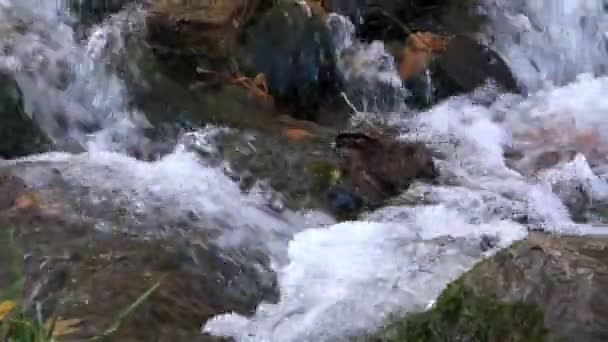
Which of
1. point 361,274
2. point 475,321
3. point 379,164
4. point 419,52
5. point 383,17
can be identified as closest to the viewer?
→ point 475,321

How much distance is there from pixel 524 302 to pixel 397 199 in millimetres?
2124

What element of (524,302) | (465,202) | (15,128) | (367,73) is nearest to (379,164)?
(465,202)

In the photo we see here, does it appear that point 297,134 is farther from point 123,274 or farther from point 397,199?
point 123,274

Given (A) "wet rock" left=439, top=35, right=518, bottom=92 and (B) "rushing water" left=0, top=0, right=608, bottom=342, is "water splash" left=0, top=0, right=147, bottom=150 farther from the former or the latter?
(A) "wet rock" left=439, top=35, right=518, bottom=92

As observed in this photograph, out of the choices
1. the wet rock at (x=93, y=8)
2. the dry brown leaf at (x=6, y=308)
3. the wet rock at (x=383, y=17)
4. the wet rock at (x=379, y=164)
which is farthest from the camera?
the wet rock at (x=383, y=17)

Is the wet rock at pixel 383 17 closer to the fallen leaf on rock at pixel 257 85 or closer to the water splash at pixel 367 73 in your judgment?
the water splash at pixel 367 73

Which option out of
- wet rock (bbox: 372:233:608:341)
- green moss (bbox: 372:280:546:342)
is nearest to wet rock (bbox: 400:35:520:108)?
wet rock (bbox: 372:233:608:341)

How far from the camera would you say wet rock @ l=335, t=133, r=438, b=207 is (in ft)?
16.2

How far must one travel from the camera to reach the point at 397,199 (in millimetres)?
4883

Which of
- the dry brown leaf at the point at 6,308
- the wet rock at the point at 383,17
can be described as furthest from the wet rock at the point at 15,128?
the dry brown leaf at the point at 6,308

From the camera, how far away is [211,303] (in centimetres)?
375

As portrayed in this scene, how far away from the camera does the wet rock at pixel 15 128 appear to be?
16.9 ft

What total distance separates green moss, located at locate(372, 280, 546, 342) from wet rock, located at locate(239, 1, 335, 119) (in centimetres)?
332

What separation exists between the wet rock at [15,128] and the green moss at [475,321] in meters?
2.97
